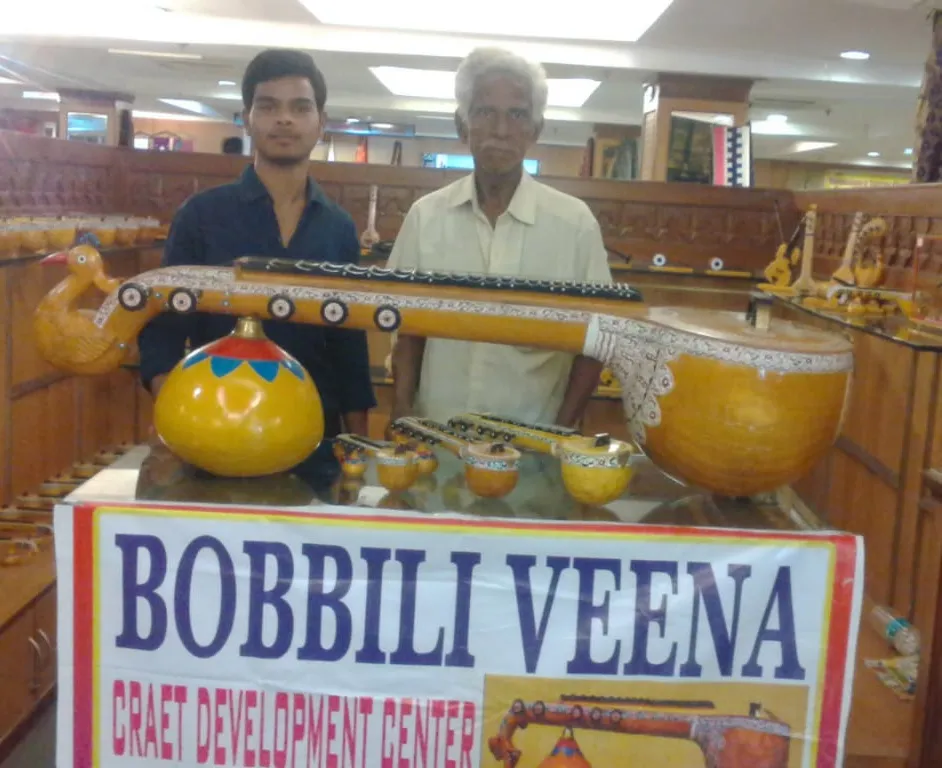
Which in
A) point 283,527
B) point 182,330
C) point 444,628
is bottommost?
point 444,628

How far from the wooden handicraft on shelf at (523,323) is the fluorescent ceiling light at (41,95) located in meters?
12.1

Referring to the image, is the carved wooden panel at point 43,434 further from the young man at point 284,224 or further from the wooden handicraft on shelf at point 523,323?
the wooden handicraft on shelf at point 523,323

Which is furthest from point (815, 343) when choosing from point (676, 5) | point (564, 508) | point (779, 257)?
point (676, 5)

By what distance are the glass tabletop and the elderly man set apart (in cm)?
39

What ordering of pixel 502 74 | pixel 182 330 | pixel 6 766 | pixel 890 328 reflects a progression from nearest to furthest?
pixel 182 330, pixel 502 74, pixel 6 766, pixel 890 328

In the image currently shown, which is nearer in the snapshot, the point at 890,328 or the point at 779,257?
the point at 890,328

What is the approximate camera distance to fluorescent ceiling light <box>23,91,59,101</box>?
11789mm

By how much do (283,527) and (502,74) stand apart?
93cm

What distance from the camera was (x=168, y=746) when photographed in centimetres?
103

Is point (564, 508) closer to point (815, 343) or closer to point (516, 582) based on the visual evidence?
point (516, 582)

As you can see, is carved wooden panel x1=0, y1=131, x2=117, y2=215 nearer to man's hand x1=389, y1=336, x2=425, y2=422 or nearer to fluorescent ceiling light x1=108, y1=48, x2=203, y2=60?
man's hand x1=389, y1=336, x2=425, y2=422

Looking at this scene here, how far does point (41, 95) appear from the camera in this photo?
482 inches

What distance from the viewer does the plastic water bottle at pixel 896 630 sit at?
7.75 feet

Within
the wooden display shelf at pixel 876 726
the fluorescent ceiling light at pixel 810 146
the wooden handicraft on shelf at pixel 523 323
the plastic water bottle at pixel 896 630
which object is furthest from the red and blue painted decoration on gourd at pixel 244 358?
the fluorescent ceiling light at pixel 810 146
